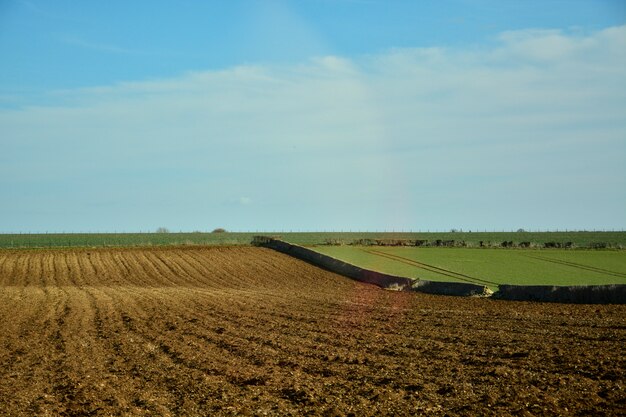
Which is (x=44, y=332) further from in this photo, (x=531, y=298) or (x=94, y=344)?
(x=531, y=298)

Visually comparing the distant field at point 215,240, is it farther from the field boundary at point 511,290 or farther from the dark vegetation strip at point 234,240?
the field boundary at point 511,290

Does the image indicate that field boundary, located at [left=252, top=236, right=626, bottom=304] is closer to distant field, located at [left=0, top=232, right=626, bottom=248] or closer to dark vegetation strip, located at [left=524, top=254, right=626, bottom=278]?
dark vegetation strip, located at [left=524, top=254, right=626, bottom=278]

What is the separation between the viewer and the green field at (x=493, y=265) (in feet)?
108

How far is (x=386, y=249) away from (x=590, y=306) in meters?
30.8

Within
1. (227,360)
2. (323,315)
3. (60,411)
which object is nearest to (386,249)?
(323,315)

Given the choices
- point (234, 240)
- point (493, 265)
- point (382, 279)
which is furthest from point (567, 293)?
point (234, 240)

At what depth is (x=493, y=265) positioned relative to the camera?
40.9m

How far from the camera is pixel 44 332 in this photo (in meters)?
18.7

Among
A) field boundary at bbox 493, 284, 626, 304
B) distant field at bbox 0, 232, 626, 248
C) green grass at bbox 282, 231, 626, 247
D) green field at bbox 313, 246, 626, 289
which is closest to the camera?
field boundary at bbox 493, 284, 626, 304

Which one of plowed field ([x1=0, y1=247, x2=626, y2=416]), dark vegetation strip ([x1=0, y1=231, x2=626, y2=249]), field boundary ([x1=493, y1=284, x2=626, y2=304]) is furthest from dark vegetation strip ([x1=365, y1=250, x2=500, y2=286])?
dark vegetation strip ([x1=0, y1=231, x2=626, y2=249])

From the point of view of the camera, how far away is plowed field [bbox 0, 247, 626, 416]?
1080 cm

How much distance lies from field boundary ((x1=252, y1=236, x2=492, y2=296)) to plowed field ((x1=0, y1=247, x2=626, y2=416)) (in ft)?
7.73

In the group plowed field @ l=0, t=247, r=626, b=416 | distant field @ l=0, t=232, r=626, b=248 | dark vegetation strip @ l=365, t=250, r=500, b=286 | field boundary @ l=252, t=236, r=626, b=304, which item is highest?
distant field @ l=0, t=232, r=626, b=248

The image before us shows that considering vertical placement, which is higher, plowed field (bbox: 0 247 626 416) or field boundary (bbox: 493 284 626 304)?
field boundary (bbox: 493 284 626 304)
